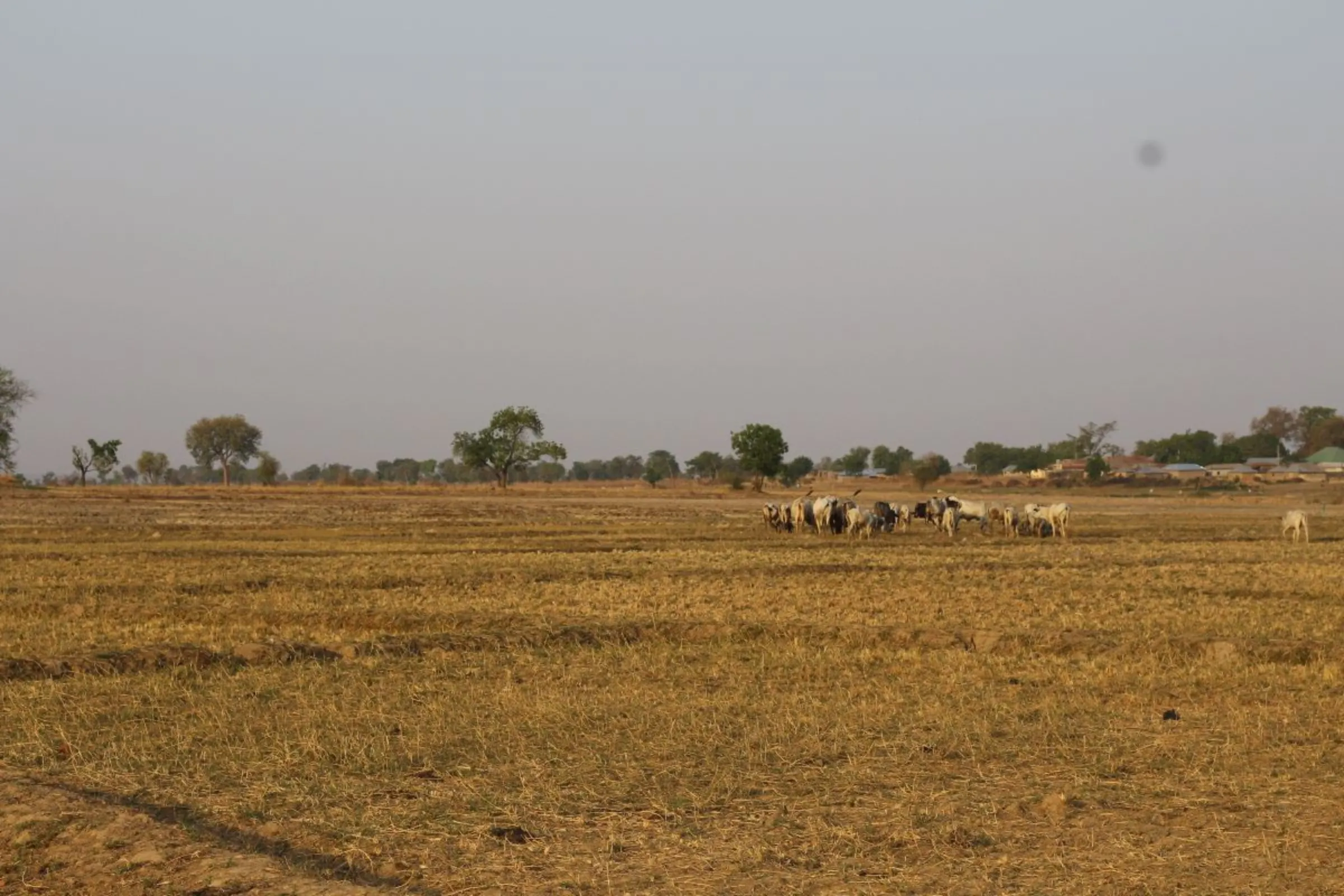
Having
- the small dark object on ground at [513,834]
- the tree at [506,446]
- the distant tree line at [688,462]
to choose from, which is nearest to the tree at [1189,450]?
the distant tree line at [688,462]

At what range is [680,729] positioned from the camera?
9375 mm

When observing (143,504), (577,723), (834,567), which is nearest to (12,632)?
(577,723)

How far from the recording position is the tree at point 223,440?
464ft

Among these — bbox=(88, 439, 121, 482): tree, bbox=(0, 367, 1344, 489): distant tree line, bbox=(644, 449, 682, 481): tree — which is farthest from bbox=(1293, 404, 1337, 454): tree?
bbox=(88, 439, 121, 482): tree

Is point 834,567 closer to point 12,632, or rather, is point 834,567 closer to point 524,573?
point 524,573

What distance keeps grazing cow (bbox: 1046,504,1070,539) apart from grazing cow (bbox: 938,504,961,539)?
2.77 meters

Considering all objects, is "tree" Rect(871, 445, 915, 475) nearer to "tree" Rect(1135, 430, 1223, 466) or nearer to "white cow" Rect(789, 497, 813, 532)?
"tree" Rect(1135, 430, 1223, 466)

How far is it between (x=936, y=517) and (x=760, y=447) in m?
54.4

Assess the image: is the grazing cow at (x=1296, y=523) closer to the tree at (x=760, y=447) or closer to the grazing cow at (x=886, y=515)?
the grazing cow at (x=886, y=515)

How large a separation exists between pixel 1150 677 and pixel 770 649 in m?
4.16

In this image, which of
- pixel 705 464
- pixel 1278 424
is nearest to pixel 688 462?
pixel 705 464

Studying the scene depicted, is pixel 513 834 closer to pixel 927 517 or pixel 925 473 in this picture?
pixel 927 517

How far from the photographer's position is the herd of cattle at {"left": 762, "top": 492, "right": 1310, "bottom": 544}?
36.3m

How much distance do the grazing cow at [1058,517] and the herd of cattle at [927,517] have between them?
0.06ft
